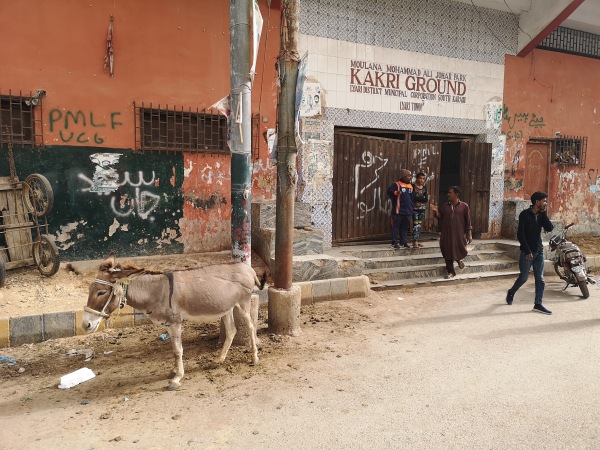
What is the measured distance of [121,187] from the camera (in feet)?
25.3

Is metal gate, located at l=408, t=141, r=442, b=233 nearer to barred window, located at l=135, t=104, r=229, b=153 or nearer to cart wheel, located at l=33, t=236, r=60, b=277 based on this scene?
barred window, located at l=135, t=104, r=229, b=153

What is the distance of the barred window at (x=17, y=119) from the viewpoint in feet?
22.4

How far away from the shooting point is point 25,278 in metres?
6.52

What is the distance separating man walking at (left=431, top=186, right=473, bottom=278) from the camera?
27.7ft

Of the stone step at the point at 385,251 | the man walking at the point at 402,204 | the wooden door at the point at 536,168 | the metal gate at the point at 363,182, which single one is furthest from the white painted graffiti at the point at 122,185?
the wooden door at the point at 536,168

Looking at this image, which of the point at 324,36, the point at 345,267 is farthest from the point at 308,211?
the point at 324,36

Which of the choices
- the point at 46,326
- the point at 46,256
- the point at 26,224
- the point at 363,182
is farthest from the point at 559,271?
the point at 26,224

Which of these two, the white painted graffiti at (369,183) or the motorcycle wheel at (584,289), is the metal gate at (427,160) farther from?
the motorcycle wheel at (584,289)

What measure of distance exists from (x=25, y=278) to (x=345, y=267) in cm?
474

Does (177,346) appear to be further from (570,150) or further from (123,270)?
(570,150)

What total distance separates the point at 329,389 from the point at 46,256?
469 centimetres

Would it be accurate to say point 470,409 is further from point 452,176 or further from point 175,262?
point 452,176

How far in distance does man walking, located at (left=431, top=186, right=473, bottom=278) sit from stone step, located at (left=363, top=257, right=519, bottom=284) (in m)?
0.29

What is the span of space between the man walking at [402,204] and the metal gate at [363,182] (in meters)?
0.87
